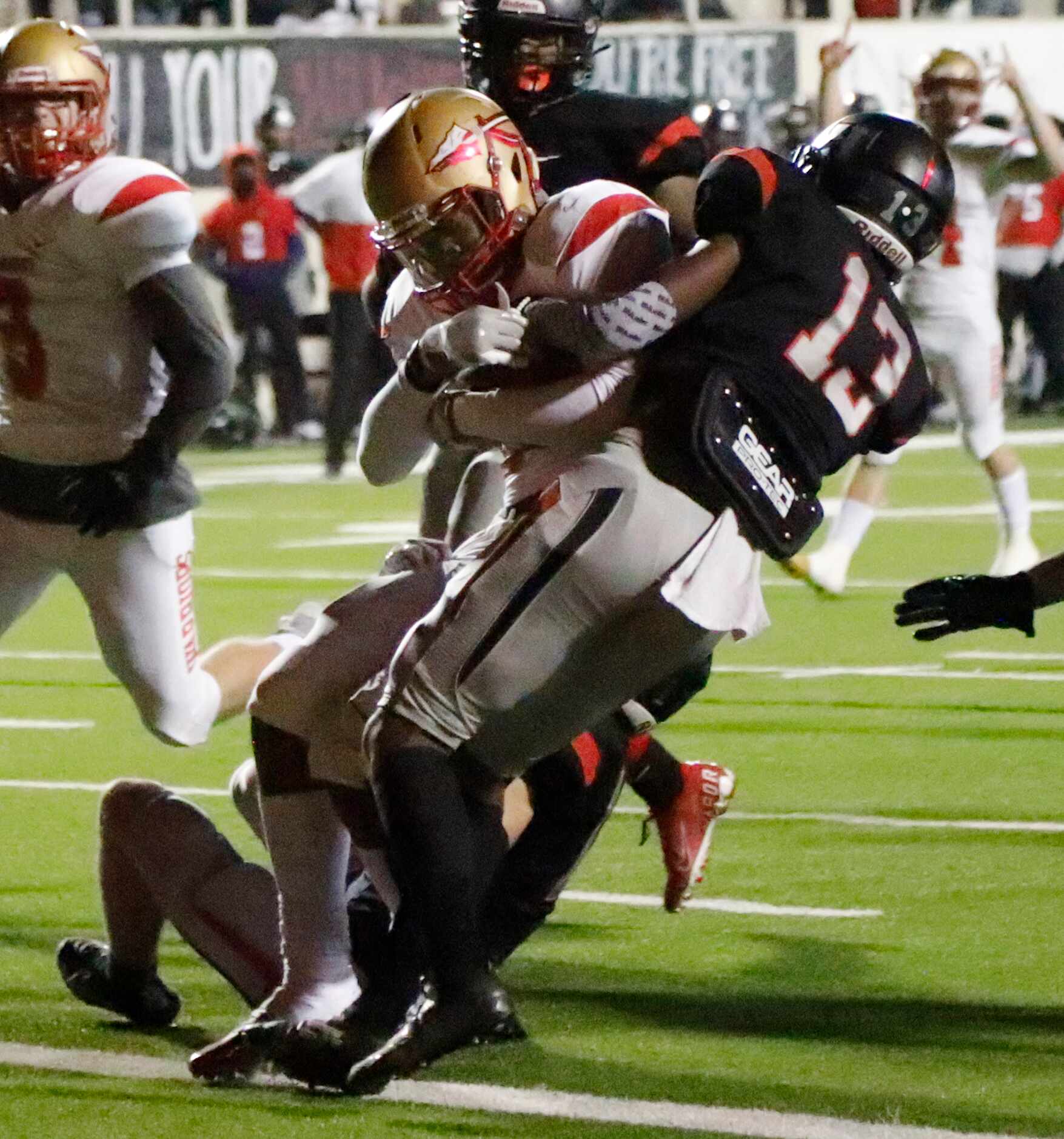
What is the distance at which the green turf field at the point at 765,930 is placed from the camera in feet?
11.9

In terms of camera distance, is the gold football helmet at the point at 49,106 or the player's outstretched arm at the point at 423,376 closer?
the player's outstretched arm at the point at 423,376

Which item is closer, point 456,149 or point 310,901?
point 456,149

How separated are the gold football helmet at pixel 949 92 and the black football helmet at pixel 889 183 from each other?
17.5 feet

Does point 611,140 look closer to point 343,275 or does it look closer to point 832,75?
point 832,75

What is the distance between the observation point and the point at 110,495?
487 cm

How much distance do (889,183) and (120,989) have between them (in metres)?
1.65

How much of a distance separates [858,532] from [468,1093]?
5.45 metres

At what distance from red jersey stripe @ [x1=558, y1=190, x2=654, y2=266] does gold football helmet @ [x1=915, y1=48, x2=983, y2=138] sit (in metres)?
5.64

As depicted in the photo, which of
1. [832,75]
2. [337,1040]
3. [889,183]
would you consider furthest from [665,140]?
Result: [832,75]

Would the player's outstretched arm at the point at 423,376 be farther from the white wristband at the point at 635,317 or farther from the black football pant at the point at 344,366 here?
the black football pant at the point at 344,366

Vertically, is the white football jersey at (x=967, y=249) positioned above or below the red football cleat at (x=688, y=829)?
below

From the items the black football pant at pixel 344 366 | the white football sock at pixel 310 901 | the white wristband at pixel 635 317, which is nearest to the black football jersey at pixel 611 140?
the white wristband at pixel 635 317

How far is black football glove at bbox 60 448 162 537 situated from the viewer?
4.87 metres

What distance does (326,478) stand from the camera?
45.7ft
